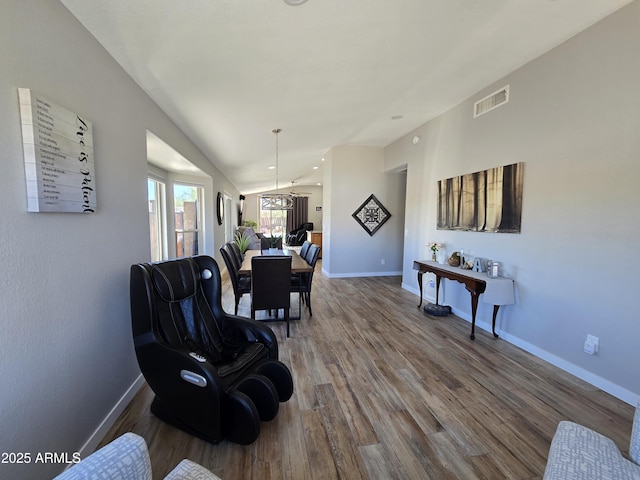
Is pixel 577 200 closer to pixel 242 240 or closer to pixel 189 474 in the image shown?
pixel 189 474

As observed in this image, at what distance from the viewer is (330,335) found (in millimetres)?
3129

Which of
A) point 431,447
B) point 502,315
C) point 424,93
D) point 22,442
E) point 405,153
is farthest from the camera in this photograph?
point 405,153

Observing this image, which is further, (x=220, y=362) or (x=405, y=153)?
(x=405, y=153)

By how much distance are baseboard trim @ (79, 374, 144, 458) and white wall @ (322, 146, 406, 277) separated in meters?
4.19

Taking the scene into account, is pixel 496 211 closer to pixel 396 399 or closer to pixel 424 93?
pixel 424 93

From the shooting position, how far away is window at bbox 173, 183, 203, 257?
184 inches

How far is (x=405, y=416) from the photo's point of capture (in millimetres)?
1854

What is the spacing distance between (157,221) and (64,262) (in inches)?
119

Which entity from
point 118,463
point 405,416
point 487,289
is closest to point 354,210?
point 487,289

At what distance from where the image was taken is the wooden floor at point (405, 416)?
4.88 ft

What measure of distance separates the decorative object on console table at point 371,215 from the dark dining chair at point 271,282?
3105 mm

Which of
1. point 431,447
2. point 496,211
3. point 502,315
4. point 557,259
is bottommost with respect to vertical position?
point 431,447

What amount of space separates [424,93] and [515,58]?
921 millimetres

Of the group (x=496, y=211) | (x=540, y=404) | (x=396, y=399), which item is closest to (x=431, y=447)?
(x=396, y=399)
